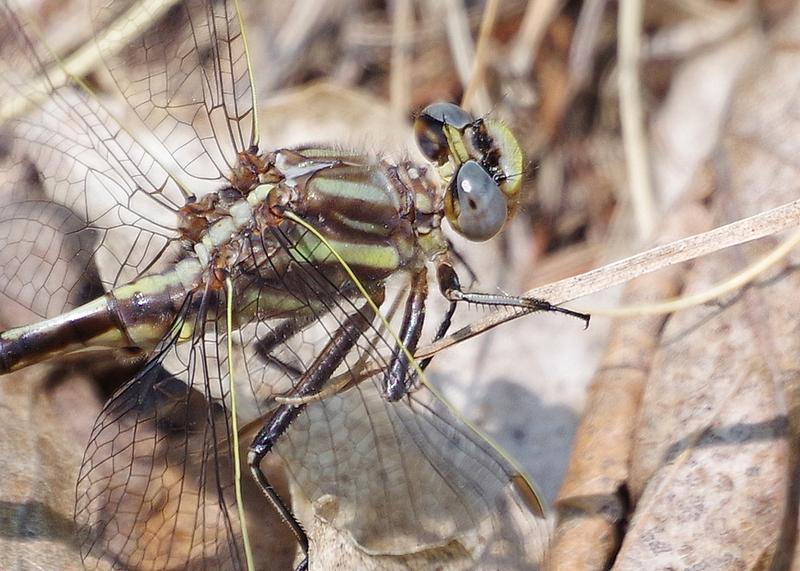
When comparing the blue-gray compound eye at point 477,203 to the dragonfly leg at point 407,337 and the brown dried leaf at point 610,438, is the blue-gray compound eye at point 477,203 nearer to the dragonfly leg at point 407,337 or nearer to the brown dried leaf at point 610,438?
the dragonfly leg at point 407,337

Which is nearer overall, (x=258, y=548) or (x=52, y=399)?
(x=258, y=548)

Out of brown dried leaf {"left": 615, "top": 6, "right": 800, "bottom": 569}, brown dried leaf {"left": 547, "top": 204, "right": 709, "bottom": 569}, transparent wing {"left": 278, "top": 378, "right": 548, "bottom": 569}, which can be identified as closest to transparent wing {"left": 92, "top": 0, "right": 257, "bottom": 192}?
transparent wing {"left": 278, "top": 378, "right": 548, "bottom": 569}

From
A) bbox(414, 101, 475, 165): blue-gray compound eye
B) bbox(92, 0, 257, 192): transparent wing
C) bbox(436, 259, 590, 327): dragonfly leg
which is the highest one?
bbox(92, 0, 257, 192): transparent wing

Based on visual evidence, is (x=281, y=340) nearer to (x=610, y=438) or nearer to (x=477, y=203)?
(x=477, y=203)

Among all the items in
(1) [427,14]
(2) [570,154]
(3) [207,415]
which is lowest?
(3) [207,415]

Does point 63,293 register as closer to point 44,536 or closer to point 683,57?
point 44,536

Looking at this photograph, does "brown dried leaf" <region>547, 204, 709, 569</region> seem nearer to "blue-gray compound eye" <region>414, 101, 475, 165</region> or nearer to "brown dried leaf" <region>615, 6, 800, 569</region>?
"brown dried leaf" <region>615, 6, 800, 569</region>

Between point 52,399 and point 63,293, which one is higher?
point 63,293

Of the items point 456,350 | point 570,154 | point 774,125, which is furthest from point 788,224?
point 570,154
